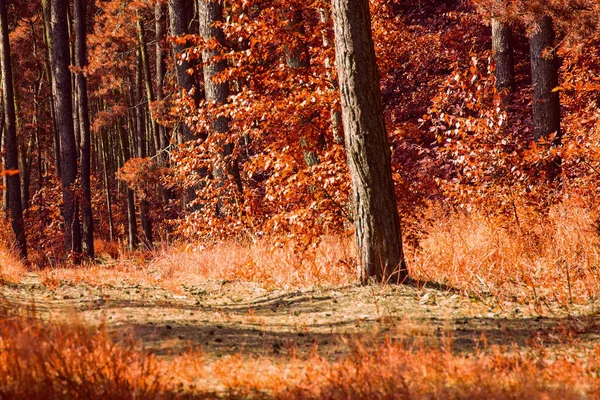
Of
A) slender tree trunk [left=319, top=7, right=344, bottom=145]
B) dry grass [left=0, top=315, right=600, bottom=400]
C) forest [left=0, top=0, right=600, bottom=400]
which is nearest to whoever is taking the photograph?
dry grass [left=0, top=315, right=600, bottom=400]

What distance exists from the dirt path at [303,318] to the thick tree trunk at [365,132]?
668mm

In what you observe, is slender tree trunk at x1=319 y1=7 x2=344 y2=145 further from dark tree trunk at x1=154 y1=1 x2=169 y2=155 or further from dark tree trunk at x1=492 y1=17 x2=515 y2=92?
dark tree trunk at x1=154 y1=1 x2=169 y2=155

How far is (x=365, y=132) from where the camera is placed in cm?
698

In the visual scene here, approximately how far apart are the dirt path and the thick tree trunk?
2.19 ft

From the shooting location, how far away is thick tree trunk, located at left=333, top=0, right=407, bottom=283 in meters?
6.98

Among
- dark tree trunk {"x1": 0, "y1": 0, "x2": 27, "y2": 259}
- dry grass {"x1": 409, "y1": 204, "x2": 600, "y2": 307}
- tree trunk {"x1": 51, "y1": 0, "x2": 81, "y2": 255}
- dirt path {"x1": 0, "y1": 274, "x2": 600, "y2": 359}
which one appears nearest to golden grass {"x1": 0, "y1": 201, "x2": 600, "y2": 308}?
dry grass {"x1": 409, "y1": 204, "x2": 600, "y2": 307}

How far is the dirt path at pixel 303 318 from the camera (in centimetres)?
510

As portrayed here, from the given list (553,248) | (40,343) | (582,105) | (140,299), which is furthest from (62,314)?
(582,105)

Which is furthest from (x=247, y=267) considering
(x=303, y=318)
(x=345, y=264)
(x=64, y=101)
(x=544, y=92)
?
(x=64, y=101)

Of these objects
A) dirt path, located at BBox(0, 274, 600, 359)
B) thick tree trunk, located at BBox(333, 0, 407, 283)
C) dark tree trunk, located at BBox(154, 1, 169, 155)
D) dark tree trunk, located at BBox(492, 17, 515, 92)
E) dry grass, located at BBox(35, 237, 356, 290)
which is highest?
dark tree trunk, located at BBox(154, 1, 169, 155)

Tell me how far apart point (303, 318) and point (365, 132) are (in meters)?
2.18

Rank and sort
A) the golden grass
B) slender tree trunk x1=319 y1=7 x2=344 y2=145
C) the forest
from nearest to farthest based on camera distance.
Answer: the forest, the golden grass, slender tree trunk x1=319 y1=7 x2=344 y2=145

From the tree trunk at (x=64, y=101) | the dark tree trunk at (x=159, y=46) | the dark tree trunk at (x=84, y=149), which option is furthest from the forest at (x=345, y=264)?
the dark tree trunk at (x=159, y=46)

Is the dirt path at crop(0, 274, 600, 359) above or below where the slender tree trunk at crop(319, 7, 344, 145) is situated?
below
